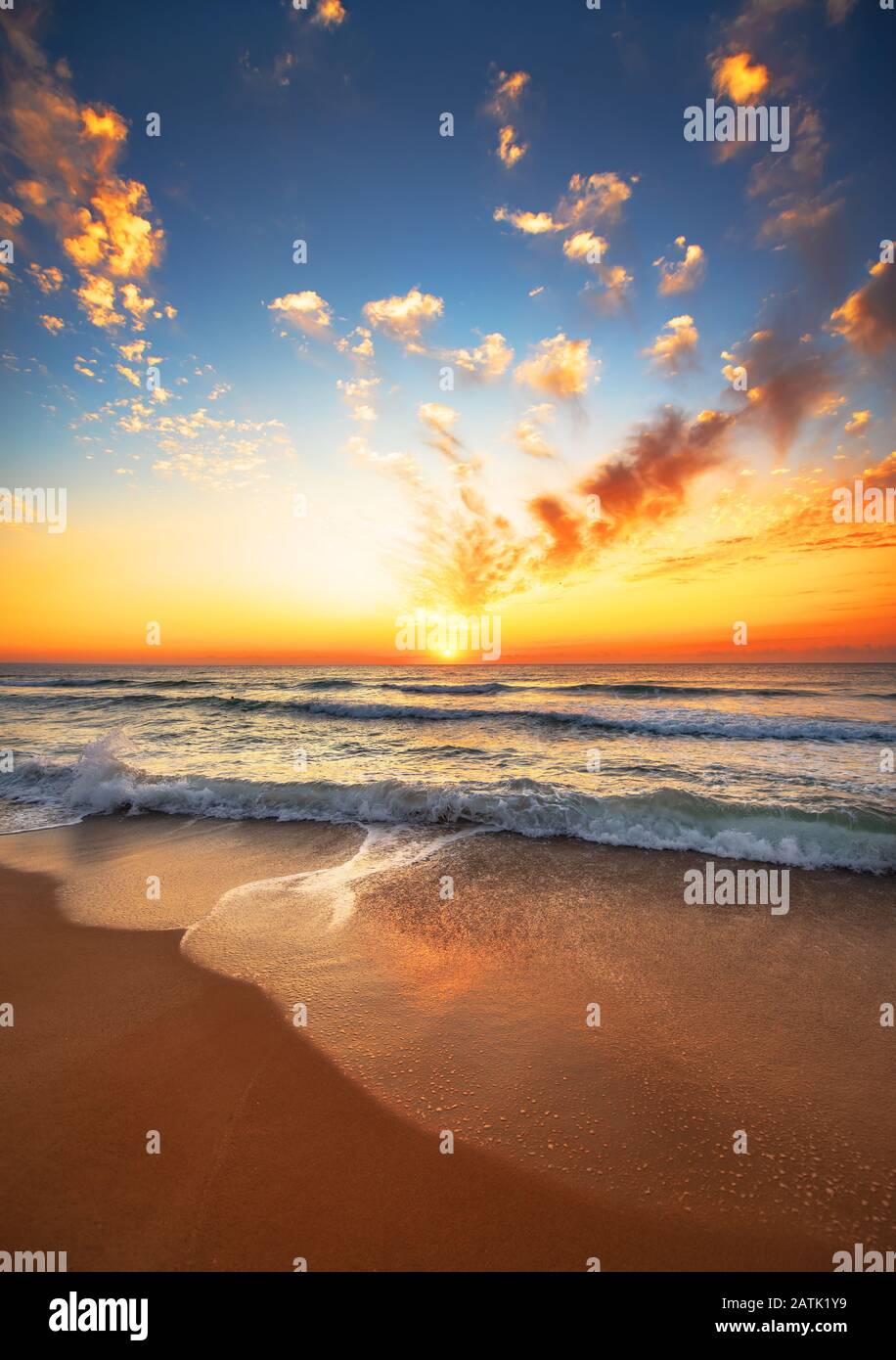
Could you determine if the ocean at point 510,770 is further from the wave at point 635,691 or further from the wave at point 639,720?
the wave at point 635,691

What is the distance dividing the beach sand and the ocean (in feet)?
6.90

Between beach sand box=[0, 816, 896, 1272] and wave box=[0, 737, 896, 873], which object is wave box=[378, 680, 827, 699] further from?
beach sand box=[0, 816, 896, 1272]

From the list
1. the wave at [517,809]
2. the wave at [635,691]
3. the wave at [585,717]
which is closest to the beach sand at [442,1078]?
the wave at [517,809]

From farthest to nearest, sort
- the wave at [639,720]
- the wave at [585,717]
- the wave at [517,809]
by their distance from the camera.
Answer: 1. the wave at [585,717]
2. the wave at [639,720]
3. the wave at [517,809]

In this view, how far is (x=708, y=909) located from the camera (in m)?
5.64

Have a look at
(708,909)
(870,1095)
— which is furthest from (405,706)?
(870,1095)

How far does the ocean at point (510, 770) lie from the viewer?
809 cm

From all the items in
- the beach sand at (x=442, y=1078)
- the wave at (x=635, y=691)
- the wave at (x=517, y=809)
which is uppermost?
the wave at (x=635, y=691)

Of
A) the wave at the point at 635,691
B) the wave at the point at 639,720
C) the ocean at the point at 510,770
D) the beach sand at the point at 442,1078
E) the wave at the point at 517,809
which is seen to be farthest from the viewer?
the wave at the point at 635,691

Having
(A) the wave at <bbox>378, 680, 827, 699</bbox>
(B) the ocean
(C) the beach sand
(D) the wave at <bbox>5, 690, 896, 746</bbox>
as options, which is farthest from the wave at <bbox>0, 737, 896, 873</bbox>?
(A) the wave at <bbox>378, 680, 827, 699</bbox>

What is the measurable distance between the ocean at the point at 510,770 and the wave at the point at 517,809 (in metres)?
0.03

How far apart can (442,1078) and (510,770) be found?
922 cm
